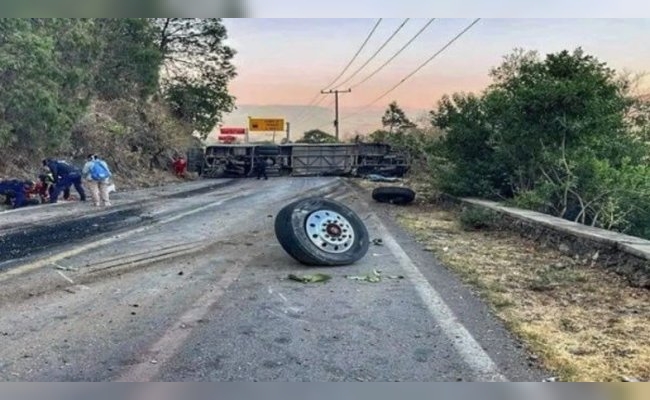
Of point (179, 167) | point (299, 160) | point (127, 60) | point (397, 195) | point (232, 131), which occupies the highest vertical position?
point (127, 60)

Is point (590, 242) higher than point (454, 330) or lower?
higher

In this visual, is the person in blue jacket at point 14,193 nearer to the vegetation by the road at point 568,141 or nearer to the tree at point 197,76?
the vegetation by the road at point 568,141

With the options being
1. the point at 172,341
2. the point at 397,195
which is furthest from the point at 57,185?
the point at 172,341

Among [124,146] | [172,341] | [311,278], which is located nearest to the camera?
[172,341]

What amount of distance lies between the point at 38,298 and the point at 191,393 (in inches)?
120

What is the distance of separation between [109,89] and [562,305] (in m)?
26.2

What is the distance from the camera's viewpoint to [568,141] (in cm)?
1084

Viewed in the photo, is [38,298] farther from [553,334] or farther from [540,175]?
[540,175]

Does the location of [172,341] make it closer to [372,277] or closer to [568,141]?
[372,277]

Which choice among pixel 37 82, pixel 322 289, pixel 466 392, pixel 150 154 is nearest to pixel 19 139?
pixel 37 82

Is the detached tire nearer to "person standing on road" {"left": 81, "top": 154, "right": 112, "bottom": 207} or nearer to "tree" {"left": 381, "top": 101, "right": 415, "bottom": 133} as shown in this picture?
"person standing on road" {"left": 81, "top": 154, "right": 112, "bottom": 207}

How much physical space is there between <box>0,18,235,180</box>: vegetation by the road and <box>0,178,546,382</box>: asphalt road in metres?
3.35

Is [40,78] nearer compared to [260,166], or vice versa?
[40,78]

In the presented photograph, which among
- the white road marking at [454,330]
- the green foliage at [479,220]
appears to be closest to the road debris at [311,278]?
the white road marking at [454,330]
